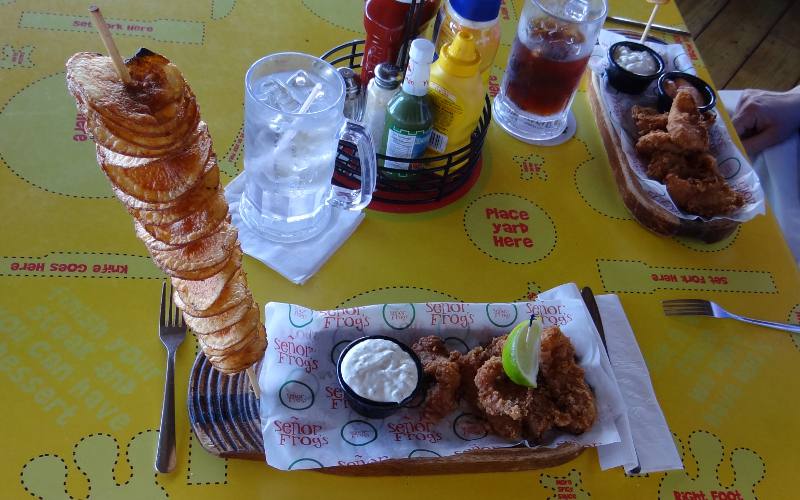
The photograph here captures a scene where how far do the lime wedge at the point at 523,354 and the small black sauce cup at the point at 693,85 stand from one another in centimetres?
82

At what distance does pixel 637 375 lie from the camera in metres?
1.12

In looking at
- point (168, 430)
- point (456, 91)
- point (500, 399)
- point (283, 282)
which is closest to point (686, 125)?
point (456, 91)

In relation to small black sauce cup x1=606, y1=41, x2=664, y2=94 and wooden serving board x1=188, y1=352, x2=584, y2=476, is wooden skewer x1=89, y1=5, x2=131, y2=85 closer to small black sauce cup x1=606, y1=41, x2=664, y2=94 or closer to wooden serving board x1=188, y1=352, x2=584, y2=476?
wooden serving board x1=188, y1=352, x2=584, y2=476

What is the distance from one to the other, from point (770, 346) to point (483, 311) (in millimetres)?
592

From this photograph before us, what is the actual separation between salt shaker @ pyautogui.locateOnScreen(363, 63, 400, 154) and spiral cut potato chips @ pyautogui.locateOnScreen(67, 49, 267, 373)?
501 millimetres

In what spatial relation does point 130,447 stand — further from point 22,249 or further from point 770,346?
point 770,346

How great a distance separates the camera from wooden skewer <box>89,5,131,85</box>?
51 cm

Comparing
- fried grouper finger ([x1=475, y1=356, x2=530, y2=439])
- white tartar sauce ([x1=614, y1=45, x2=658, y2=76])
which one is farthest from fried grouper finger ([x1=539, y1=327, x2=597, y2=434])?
white tartar sauce ([x1=614, y1=45, x2=658, y2=76])

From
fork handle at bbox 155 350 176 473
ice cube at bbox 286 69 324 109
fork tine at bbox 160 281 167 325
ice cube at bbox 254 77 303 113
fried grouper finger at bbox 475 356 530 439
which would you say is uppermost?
ice cube at bbox 286 69 324 109

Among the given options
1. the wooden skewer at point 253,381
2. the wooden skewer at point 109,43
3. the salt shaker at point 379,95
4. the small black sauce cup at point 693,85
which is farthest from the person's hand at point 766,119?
the wooden skewer at point 109,43

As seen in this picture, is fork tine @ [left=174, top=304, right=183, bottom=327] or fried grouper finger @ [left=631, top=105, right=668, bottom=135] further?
fried grouper finger @ [left=631, top=105, right=668, bottom=135]

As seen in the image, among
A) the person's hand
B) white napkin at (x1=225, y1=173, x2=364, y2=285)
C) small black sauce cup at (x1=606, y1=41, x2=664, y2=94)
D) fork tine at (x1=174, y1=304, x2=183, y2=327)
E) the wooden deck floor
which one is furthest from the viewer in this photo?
the wooden deck floor

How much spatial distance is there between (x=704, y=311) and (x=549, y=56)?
0.62m

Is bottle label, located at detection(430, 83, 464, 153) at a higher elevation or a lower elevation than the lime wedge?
higher
